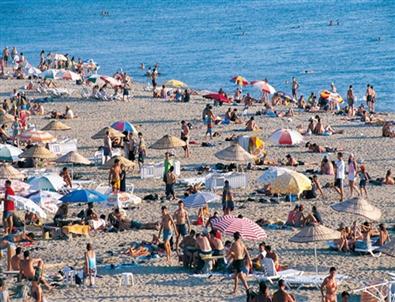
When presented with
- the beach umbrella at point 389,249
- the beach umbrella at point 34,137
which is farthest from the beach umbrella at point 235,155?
the beach umbrella at point 389,249

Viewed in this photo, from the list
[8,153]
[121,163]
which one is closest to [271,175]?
[121,163]

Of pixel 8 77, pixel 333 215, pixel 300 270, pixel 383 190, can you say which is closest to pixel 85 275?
pixel 300 270

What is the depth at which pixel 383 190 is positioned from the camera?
987 inches

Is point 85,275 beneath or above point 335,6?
beneath

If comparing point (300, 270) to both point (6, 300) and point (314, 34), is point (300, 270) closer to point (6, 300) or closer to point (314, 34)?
point (6, 300)

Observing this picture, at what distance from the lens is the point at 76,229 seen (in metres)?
20.7

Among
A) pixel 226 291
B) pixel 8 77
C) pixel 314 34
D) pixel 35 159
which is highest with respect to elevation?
pixel 314 34

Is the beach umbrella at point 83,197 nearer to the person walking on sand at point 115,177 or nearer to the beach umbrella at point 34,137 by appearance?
the person walking on sand at point 115,177

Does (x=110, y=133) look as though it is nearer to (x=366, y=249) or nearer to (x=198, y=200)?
(x=198, y=200)

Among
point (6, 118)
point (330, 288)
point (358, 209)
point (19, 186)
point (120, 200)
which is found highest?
point (6, 118)

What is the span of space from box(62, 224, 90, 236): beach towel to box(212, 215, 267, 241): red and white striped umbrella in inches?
130

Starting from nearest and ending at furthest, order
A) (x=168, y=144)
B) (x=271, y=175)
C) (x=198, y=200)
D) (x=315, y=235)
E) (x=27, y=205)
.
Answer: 1. (x=315, y=235)
2. (x=27, y=205)
3. (x=198, y=200)
4. (x=271, y=175)
5. (x=168, y=144)

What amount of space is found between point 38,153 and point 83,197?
4893 millimetres

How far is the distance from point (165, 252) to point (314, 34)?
71206 mm
